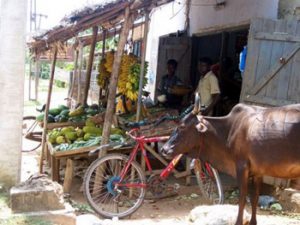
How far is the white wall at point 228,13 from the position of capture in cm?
740

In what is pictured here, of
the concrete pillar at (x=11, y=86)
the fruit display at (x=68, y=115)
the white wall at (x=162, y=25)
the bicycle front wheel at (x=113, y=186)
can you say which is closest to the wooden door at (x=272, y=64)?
the bicycle front wheel at (x=113, y=186)

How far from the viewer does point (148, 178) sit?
657 centimetres

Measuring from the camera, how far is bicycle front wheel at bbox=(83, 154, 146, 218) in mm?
6086

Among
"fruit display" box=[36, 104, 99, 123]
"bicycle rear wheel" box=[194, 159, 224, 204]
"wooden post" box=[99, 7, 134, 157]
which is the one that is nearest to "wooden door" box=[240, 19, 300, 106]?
"bicycle rear wheel" box=[194, 159, 224, 204]

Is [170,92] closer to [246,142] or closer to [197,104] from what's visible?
[197,104]

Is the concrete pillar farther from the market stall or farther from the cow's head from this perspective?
the cow's head

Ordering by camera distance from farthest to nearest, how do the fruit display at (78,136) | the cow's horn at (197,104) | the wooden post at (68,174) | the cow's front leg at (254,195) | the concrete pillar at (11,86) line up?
the wooden post at (68,174)
the fruit display at (78,136)
the concrete pillar at (11,86)
the cow's horn at (197,104)
the cow's front leg at (254,195)

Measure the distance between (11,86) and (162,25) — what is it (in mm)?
8842

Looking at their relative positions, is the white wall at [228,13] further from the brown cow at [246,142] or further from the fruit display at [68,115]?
the fruit display at [68,115]

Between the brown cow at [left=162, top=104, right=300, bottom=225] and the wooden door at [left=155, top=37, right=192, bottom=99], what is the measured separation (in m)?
A: 5.71

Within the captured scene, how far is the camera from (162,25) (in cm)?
1384

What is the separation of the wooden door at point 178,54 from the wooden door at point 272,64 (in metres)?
4.24

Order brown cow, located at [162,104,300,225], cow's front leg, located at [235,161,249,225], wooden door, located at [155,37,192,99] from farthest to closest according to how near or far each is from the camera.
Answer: wooden door, located at [155,37,192,99] < cow's front leg, located at [235,161,249,225] < brown cow, located at [162,104,300,225]

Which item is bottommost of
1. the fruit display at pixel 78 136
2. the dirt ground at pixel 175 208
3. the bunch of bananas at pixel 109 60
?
the dirt ground at pixel 175 208
